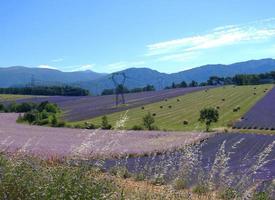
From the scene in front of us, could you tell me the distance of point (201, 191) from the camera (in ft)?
23.6

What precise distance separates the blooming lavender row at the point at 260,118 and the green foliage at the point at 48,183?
4523 cm

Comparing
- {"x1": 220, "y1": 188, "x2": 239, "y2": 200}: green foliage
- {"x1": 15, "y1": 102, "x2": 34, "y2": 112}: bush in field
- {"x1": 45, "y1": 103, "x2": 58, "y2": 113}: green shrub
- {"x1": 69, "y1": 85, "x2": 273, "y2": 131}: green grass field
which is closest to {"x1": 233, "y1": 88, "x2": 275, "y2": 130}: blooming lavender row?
{"x1": 69, "y1": 85, "x2": 273, "y2": 131}: green grass field

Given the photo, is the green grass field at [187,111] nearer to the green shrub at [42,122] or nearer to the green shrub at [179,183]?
the green shrub at [42,122]

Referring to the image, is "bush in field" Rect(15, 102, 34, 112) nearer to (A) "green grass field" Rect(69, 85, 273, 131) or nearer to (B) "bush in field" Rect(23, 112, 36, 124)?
(B) "bush in field" Rect(23, 112, 36, 124)

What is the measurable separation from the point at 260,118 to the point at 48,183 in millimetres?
52762

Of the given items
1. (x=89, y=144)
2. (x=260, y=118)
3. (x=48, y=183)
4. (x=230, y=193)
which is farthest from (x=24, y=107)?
(x=230, y=193)

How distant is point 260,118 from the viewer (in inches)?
2244

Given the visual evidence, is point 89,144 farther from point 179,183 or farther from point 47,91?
point 47,91

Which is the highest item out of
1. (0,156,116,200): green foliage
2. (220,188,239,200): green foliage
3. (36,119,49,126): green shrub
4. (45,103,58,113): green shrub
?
(0,156,116,200): green foliage

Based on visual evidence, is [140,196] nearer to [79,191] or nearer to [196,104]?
[79,191]

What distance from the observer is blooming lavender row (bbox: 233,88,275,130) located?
170 ft

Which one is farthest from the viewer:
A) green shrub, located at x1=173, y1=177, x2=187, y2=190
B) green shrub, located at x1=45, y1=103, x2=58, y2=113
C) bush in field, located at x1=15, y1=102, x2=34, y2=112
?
bush in field, located at x1=15, y1=102, x2=34, y2=112

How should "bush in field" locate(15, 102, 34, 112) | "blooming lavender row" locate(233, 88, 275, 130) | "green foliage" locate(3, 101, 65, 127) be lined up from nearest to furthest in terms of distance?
1. "blooming lavender row" locate(233, 88, 275, 130)
2. "green foliage" locate(3, 101, 65, 127)
3. "bush in field" locate(15, 102, 34, 112)

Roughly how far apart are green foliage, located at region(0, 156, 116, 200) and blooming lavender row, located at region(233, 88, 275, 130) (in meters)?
45.2
